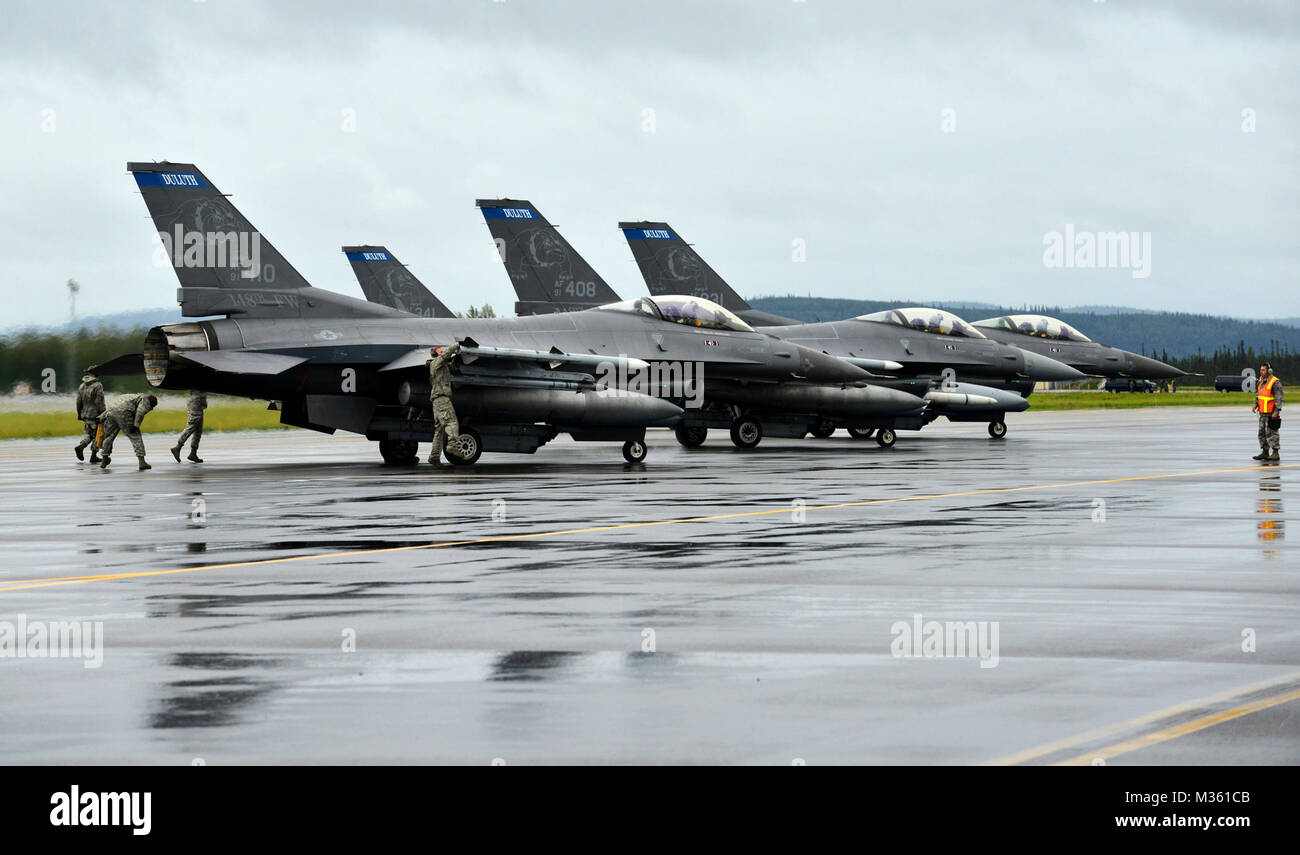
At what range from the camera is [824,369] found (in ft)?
99.2

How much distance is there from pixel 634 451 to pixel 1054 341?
56.4 feet

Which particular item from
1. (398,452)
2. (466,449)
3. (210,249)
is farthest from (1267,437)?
(210,249)

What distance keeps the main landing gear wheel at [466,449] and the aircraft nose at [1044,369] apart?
16.3m

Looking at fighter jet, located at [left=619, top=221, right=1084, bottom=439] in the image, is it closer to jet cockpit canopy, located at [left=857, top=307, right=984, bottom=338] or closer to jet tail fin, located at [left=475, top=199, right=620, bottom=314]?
jet cockpit canopy, located at [left=857, top=307, right=984, bottom=338]

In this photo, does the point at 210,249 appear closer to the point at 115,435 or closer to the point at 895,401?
the point at 115,435

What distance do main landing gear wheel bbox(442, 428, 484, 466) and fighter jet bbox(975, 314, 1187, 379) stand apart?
18100mm

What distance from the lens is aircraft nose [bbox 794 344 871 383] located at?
30.0 metres

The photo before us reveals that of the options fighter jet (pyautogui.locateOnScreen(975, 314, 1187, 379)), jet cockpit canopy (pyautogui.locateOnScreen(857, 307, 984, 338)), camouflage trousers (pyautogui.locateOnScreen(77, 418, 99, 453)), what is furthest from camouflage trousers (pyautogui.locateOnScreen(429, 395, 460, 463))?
fighter jet (pyautogui.locateOnScreen(975, 314, 1187, 379))

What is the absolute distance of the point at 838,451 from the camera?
30.5 m

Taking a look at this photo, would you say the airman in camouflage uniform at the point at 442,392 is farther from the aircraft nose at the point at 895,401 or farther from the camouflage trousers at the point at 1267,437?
the camouflage trousers at the point at 1267,437

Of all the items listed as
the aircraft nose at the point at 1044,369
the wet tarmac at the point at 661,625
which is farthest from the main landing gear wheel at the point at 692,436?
the wet tarmac at the point at 661,625

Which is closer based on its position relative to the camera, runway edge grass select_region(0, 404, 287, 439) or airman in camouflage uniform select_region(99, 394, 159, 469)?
airman in camouflage uniform select_region(99, 394, 159, 469)
